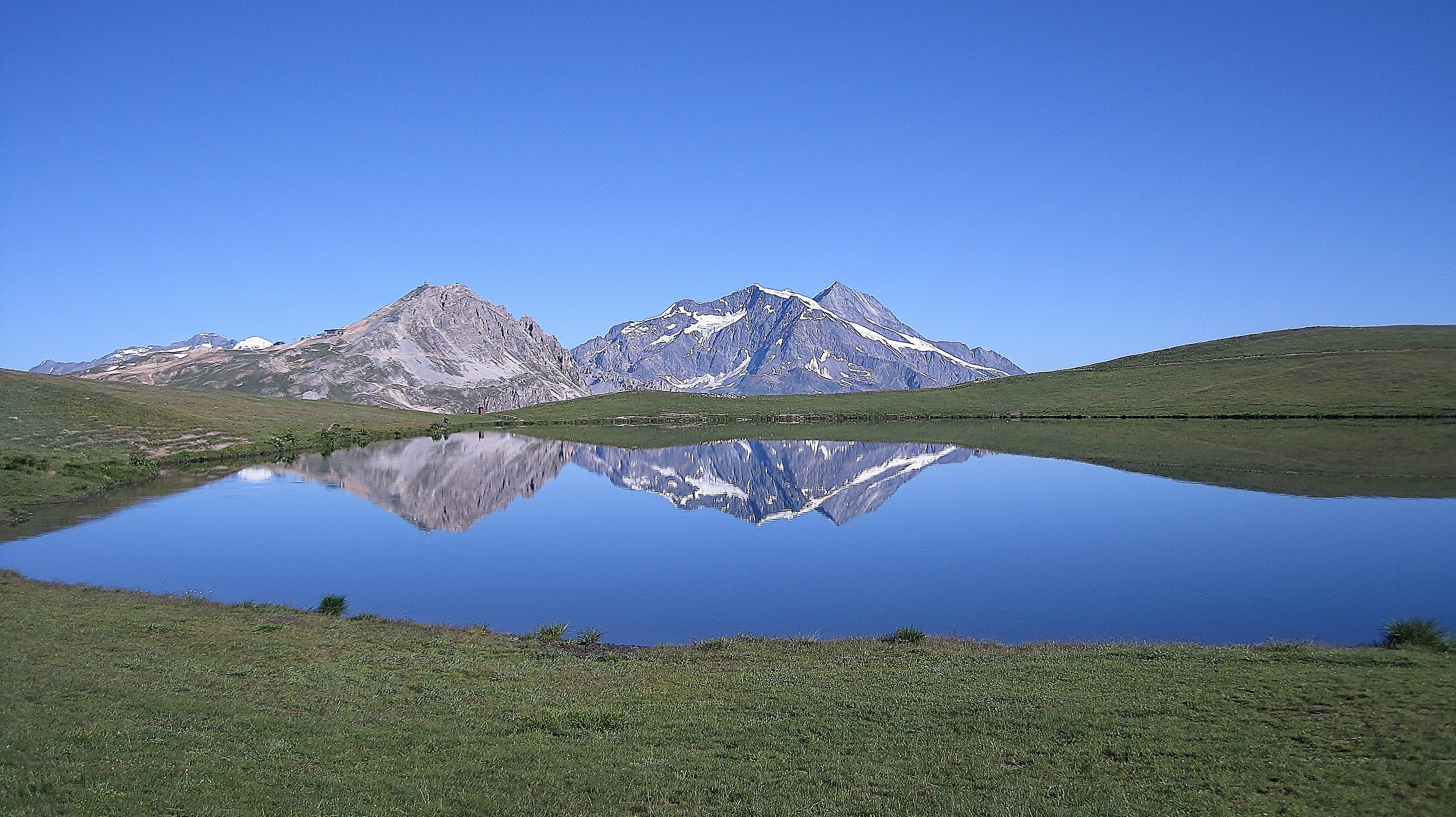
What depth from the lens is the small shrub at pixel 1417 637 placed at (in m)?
25.5

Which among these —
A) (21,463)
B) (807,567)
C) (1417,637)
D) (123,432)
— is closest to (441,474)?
(21,463)

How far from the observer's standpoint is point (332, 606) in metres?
35.1

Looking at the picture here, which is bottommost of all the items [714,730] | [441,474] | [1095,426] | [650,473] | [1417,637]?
[441,474]

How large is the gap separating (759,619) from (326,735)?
65.9 ft

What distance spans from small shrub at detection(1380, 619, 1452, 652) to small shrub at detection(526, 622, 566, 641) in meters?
26.8

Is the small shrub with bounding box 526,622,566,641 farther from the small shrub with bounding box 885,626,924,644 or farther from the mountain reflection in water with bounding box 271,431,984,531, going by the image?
the mountain reflection in water with bounding box 271,431,984,531

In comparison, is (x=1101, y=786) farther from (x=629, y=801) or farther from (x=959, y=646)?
(x=959, y=646)

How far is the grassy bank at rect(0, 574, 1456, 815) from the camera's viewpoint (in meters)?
15.1

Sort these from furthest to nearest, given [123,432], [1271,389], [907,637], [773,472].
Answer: [1271,389] → [773,472] → [123,432] → [907,637]

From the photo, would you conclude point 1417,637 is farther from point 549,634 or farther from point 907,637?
point 549,634

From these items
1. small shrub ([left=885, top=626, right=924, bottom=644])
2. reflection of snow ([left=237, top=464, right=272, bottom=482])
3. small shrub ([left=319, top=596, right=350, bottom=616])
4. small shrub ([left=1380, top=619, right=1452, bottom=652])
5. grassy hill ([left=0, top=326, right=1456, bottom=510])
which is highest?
grassy hill ([left=0, top=326, right=1456, bottom=510])

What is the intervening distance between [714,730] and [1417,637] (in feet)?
73.7

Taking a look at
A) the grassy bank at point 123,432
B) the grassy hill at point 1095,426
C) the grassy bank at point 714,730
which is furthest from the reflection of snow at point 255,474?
the grassy bank at point 714,730

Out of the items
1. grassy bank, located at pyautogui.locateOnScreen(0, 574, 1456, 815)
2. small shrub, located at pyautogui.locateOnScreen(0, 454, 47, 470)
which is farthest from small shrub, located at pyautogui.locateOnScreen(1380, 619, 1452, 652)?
small shrub, located at pyautogui.locateOnScreen(0, 454, 47, 470)
